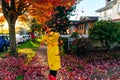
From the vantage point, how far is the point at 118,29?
19969 mm

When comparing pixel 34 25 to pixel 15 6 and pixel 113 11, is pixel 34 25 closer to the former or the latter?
pixel 113 11

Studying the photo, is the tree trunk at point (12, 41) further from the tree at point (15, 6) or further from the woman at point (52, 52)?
the woman at point (52, 52)

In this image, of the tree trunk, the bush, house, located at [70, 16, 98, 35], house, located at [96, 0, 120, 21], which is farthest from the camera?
→ house, located at [70, 16, 98, 35]

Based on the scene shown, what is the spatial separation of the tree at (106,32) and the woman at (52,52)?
10531 millimetres

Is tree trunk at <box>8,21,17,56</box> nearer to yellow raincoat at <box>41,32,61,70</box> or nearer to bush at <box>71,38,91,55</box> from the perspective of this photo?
bush at <box>71,38,91,55</box>

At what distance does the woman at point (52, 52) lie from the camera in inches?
359

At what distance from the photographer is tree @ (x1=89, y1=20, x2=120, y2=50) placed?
1952 cm

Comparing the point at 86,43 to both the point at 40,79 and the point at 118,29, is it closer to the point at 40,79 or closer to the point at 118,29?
the point at 118,29

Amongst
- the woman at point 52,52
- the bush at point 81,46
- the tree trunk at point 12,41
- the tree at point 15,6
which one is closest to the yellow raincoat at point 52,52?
the woman at point 52,52

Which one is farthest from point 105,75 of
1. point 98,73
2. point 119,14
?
point 119,14

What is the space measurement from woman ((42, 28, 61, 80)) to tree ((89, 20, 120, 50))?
34.6 feet

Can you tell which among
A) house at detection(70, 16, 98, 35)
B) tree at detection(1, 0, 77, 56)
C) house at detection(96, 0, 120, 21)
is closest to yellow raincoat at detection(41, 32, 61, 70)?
tree at detection(1, 0, 77, 56)

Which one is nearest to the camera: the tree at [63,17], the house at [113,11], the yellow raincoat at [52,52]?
the yellow raincoat at [52,52]

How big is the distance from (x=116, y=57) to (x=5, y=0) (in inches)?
362
